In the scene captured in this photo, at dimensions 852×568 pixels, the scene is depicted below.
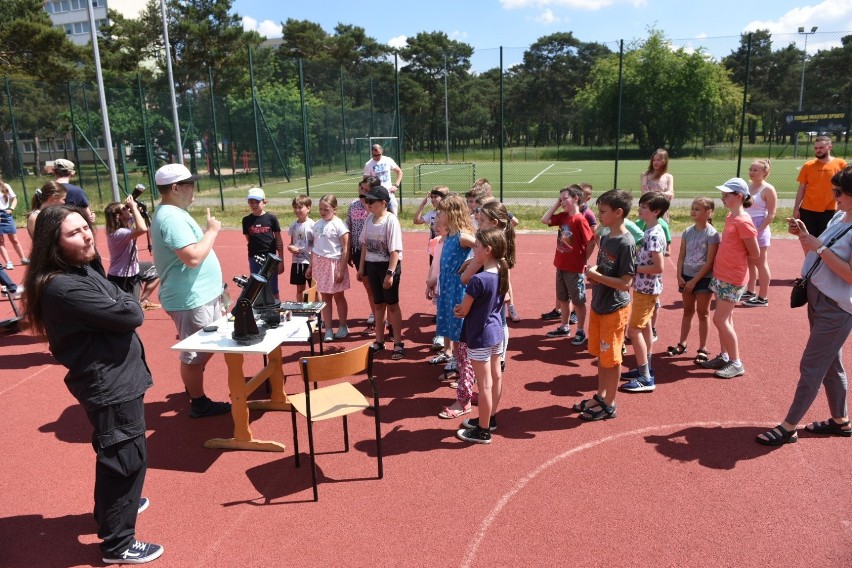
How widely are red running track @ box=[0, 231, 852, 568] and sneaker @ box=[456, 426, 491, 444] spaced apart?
0.07 m

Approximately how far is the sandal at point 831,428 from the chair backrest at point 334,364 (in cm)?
347

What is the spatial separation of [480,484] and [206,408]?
2.57m

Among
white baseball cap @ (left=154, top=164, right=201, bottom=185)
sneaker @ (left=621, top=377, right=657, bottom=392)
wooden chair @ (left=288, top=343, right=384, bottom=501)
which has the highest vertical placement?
white baseball cap @ (left=154, top=164, right=201, bottom=185)

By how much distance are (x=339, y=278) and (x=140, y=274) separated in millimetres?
2455

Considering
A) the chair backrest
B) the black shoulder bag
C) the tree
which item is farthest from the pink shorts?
the tree

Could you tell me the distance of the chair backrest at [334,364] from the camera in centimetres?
387

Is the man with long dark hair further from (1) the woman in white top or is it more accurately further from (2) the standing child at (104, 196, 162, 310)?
(1) the woman in white top

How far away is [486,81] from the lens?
205 ft

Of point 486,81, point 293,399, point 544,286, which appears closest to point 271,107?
point 544,286

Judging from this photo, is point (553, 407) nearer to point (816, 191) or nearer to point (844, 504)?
point (844, 504)

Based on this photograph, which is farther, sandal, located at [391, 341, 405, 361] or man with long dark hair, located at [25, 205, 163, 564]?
sandal, located at [391, 341, 405, 361]

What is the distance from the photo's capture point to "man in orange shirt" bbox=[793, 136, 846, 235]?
320 inches

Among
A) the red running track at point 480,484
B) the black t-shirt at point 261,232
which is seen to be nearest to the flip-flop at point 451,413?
the red running track at point 480,484

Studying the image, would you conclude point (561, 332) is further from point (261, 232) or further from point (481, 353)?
point (261, 232)
